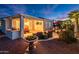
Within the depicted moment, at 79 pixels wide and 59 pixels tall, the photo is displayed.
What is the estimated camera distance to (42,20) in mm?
3014

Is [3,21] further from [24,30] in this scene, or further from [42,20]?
[42,20]

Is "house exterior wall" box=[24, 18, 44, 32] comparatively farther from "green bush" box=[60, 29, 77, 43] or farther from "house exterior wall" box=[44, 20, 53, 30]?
"green bush" box=[60, 29, 77, 43]

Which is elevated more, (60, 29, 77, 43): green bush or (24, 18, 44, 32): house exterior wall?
(24, 18, 44, 32): house exterior wall

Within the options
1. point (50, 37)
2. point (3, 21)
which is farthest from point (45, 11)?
point (3, 21)

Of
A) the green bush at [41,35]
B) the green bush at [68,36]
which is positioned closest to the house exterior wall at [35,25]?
the green bush at [41,35]

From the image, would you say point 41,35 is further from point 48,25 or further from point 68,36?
point 68,36

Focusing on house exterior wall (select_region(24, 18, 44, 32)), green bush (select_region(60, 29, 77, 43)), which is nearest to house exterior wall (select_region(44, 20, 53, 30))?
house exterior wall (select_region(24, 18, 44, 32))

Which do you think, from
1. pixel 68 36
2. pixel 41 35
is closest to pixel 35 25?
pixel 41 35

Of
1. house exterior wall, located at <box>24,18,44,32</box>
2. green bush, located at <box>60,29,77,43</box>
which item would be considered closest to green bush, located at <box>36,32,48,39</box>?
house exterior wall, located at <box>24,18,44,32</box>

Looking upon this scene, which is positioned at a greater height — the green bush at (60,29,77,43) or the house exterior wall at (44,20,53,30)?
the house exterior wall at (44,20,53,30)

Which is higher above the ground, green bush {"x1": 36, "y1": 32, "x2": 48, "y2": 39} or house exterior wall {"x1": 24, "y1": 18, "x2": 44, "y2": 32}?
house exterior wall {"x1": 24, "y1": 18, "x2": 44, "y2": 32}

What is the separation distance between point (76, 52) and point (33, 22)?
0.66 metres
